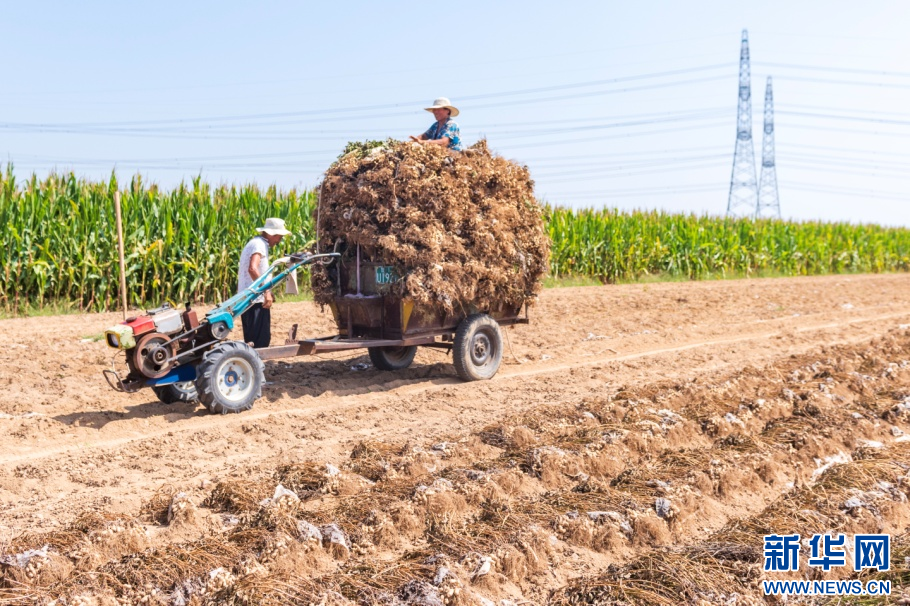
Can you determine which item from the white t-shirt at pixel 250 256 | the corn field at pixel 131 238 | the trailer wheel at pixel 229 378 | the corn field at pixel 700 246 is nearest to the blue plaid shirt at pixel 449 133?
the white t-shirt at pixel 250 256

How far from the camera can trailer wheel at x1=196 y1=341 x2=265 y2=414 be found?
299 inches

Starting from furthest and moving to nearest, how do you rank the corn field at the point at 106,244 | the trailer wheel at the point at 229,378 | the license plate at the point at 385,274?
1. the corn field at the point at 106,244
2. the license plate at the point at 385,274
3. the trailer wheel at the point at 229,378

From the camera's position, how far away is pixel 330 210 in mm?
9172

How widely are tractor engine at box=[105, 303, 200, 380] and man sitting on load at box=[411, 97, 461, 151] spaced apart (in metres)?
3.41

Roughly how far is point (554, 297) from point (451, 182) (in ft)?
28.9

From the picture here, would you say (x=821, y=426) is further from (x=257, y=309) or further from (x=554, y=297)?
(x=554, y=297)

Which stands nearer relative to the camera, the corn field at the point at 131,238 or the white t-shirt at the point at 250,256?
the white t-shirt at the point at 250,256

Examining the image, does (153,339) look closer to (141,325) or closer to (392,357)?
(141,325)

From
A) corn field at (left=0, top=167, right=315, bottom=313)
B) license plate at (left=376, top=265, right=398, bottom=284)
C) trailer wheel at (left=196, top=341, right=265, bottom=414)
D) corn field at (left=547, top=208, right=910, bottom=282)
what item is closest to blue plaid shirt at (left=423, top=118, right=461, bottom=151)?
license plate at (left=376, top=265, right=398, bottom=284)

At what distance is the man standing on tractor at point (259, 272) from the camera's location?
28.5 ft

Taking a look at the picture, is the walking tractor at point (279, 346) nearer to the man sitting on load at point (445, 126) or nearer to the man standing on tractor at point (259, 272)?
the man standing on tractor at point (259, 272)

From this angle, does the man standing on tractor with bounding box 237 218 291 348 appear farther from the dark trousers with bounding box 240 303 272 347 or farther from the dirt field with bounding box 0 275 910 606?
the dirt field with bounding box 0 275 910 606

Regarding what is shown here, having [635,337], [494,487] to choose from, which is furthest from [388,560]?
[635,337]

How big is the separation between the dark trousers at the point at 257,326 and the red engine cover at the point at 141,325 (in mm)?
1528
